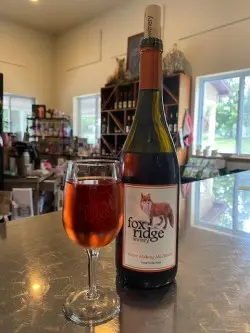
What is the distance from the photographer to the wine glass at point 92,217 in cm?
39

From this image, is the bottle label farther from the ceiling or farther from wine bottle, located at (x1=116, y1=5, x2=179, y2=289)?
the ceiling

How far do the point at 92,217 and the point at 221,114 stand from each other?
4.09 m

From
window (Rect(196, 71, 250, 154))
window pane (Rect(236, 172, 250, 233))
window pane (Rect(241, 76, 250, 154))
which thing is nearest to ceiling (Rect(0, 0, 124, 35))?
window (Rect(196, 71, 250, 154))

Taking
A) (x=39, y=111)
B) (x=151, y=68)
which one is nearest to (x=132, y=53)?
(x=39, y=111)

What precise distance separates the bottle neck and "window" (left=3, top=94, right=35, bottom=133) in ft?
20.1

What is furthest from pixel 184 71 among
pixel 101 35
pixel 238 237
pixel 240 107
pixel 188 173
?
pixel 238 237

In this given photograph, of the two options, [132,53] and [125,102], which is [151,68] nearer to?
[125,102]

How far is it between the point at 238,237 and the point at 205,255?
165 millimetres

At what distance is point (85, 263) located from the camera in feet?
1.82

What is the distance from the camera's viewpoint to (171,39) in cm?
442

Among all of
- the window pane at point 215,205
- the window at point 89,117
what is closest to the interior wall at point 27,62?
the window at point 89,117

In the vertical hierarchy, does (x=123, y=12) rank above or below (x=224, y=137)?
above

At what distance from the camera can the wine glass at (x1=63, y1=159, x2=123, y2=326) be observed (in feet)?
1.28

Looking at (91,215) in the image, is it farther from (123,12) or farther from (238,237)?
(123,12)
